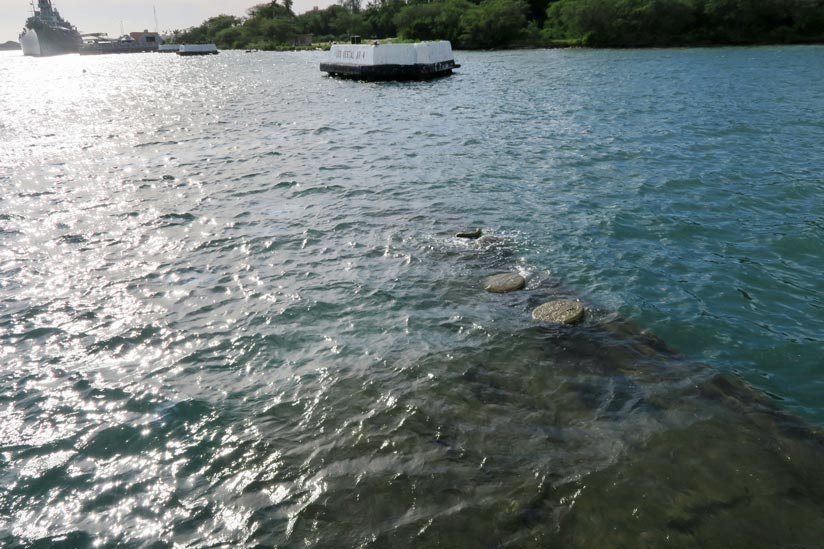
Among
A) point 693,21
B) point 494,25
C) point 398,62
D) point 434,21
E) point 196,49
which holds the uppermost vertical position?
point 434,21

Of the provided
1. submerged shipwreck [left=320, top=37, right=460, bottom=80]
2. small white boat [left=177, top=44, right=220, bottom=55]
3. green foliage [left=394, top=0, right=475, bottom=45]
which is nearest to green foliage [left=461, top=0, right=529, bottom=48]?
green foliage [left=394, top=0, right=475, bottom=45]

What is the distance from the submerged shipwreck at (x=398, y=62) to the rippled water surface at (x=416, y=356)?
41.0 metres

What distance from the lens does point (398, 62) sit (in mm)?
57281

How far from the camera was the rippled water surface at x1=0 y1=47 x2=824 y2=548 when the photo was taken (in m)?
5.34

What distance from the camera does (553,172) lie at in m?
18.5

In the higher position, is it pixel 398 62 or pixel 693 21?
pixel 693 21

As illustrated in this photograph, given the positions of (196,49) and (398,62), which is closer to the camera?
(398,62)

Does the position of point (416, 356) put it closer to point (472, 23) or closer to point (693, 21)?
point (693, 21)

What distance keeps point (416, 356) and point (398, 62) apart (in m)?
54.9

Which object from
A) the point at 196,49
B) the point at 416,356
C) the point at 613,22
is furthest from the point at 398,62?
the point at 196,49

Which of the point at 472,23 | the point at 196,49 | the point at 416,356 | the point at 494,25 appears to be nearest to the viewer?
the point at 416,356

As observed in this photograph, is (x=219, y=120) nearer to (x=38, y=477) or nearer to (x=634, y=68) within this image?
(x=38, y=477)

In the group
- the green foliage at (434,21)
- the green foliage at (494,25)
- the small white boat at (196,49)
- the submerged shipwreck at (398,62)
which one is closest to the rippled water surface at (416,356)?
the submerged shipwreck at (398,62)

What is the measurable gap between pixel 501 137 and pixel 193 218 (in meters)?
15.4
